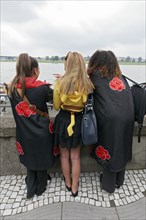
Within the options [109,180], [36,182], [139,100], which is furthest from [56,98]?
[109,180]

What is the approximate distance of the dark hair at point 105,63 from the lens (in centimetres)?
213

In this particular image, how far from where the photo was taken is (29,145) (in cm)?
221

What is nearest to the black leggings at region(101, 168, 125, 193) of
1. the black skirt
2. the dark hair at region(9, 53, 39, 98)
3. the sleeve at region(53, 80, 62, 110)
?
the black skirt

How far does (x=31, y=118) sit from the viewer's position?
2115 millimetres

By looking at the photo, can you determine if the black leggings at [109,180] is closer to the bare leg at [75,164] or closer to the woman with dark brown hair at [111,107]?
the woman with dark brown hair at [111,107]

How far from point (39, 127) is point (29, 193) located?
0.99 m

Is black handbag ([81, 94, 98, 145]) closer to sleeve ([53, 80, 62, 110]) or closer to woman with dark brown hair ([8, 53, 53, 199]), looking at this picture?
sleeve ([53, 80, 62, 110])

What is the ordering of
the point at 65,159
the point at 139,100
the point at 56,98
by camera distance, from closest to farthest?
the point at 56,98 < the point at 139,100 < the point at 65,159

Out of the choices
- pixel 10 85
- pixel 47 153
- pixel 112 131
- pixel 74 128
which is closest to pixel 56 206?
pixel 47 153

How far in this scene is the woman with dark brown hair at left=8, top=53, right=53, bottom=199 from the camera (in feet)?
6.57

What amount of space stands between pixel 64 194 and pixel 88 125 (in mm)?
1152

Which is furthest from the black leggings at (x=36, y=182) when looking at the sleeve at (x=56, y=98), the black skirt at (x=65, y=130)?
the sleeve at (x=56, y=98)

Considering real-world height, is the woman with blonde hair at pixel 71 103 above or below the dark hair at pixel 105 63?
below

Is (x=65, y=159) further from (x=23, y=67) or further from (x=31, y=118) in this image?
(x=23, y=67)
